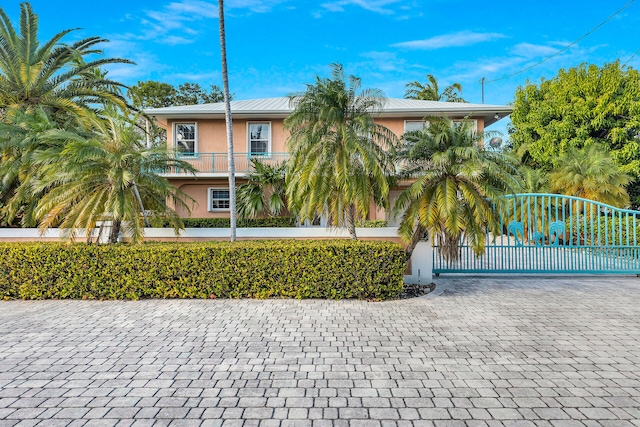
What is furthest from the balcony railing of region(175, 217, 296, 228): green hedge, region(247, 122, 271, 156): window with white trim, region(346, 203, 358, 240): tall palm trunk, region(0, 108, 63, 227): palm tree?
region(346, 203, 358, 240): tall palm trunk

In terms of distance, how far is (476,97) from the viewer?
37.4 m

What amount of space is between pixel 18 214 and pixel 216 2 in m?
8.36

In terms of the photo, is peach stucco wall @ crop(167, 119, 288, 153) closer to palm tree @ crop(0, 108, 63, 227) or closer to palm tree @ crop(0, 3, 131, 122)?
palm tree @ crop(0, 3, 131, 122)

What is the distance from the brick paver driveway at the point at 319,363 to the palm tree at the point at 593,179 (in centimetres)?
1034

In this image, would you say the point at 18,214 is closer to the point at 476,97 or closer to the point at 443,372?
the point at 443,372

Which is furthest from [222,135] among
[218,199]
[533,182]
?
[533,182]

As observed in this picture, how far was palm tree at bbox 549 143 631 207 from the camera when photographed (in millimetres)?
15852

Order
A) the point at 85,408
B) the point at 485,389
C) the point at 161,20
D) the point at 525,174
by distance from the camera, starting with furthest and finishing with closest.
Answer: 1. the point at 525,174
2. the point at 161,20
3. the point at 485,389
4. the point at 85,408

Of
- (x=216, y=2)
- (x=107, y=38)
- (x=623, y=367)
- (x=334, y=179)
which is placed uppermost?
(x=107, y=38)

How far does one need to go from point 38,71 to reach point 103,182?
27.8 ft

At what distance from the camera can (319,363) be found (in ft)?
15.5

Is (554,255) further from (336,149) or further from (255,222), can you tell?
(255,222)

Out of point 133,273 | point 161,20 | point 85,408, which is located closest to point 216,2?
point 161,20

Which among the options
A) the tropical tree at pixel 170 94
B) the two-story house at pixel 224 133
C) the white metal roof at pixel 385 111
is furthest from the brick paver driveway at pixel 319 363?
the tropical tree at pixel 170 94
